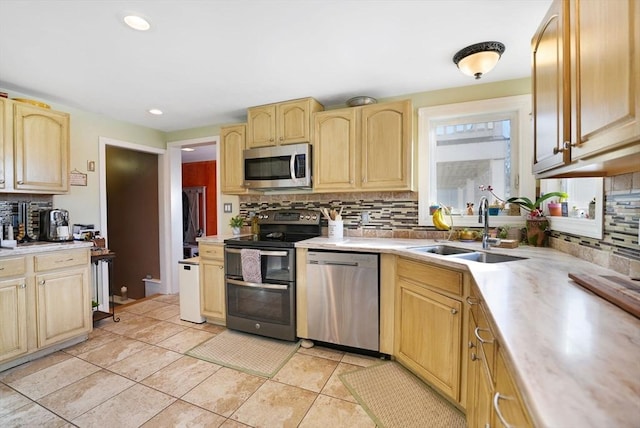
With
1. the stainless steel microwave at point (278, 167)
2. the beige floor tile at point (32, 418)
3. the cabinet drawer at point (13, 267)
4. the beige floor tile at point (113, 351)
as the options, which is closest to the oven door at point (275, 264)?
the stainless steel microwave at point (278, 167)

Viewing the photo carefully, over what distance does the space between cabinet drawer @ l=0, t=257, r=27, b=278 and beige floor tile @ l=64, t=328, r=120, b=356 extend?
0.78 meters

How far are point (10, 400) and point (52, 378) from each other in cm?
23

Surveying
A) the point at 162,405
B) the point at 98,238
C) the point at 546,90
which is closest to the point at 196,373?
the point at 162,405

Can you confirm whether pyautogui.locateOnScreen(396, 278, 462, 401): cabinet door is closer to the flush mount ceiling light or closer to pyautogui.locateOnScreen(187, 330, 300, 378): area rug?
pyautogui.locateOnScreen(187, 330, 300, 378): area rug

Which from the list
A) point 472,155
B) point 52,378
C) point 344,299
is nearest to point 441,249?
point 344,299

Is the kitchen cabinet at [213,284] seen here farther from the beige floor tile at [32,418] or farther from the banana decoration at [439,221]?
the banana decoration at [439,221]

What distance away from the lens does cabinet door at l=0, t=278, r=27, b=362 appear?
2020 millimetres

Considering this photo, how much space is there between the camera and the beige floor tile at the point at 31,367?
6.52 feet

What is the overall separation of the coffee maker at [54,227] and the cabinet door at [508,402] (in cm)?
341

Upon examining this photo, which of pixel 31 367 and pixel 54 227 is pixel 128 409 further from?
pixel 54 227

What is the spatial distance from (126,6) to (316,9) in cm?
103

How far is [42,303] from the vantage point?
7.32ft

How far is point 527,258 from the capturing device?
5.49 feet

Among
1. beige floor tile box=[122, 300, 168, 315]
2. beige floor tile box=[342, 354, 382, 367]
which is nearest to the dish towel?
beige floor tile box=[342, 354, 382, 367]
